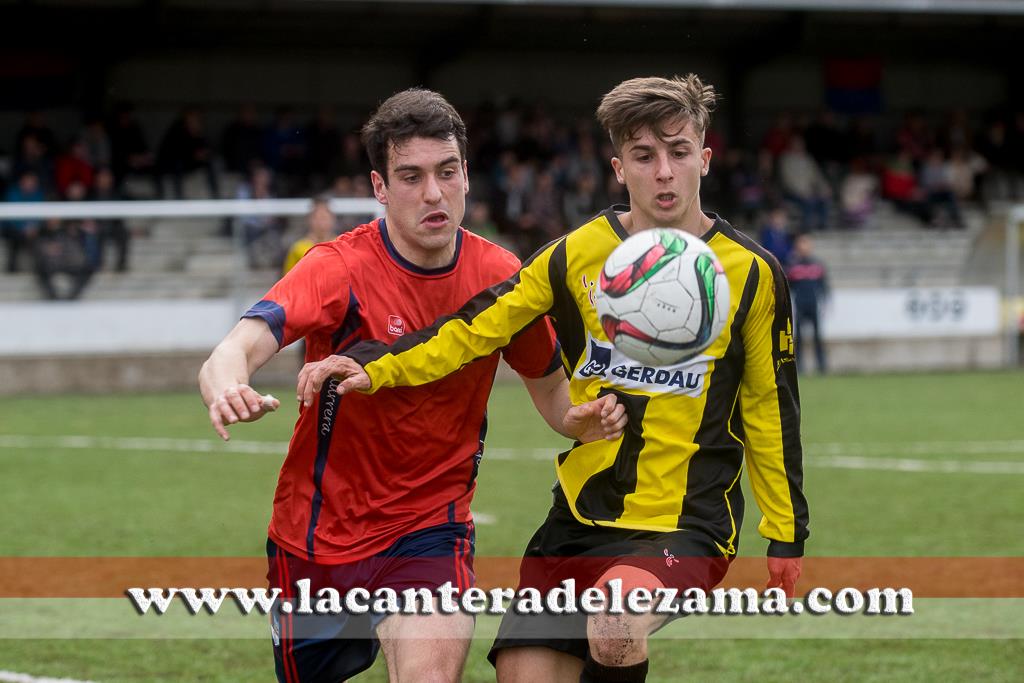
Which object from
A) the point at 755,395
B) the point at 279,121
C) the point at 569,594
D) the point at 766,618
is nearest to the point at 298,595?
the point at 569,594

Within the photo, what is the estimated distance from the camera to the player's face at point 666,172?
13.5 ft

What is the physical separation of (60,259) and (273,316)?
14.3 m

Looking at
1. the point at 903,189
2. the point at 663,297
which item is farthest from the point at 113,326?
the point at 903,189

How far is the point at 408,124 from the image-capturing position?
13.8 feet

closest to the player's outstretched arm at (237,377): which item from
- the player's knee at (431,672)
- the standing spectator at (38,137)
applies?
the player's knee at (431,672)

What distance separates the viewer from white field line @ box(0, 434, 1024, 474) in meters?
11.8

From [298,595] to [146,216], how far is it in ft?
48.3

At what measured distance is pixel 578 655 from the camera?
421 centimetres

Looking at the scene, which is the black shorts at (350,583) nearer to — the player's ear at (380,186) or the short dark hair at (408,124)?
the player's ear at (380,186)

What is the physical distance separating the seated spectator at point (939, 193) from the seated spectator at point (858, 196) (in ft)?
3.28

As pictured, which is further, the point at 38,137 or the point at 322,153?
the point at 322,153

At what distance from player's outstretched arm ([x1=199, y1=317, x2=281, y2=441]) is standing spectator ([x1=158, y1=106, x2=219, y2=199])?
18.3 meters

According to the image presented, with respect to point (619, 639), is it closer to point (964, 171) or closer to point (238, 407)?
point (238, 407)

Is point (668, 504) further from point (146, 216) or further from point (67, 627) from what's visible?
point (146, 216)
